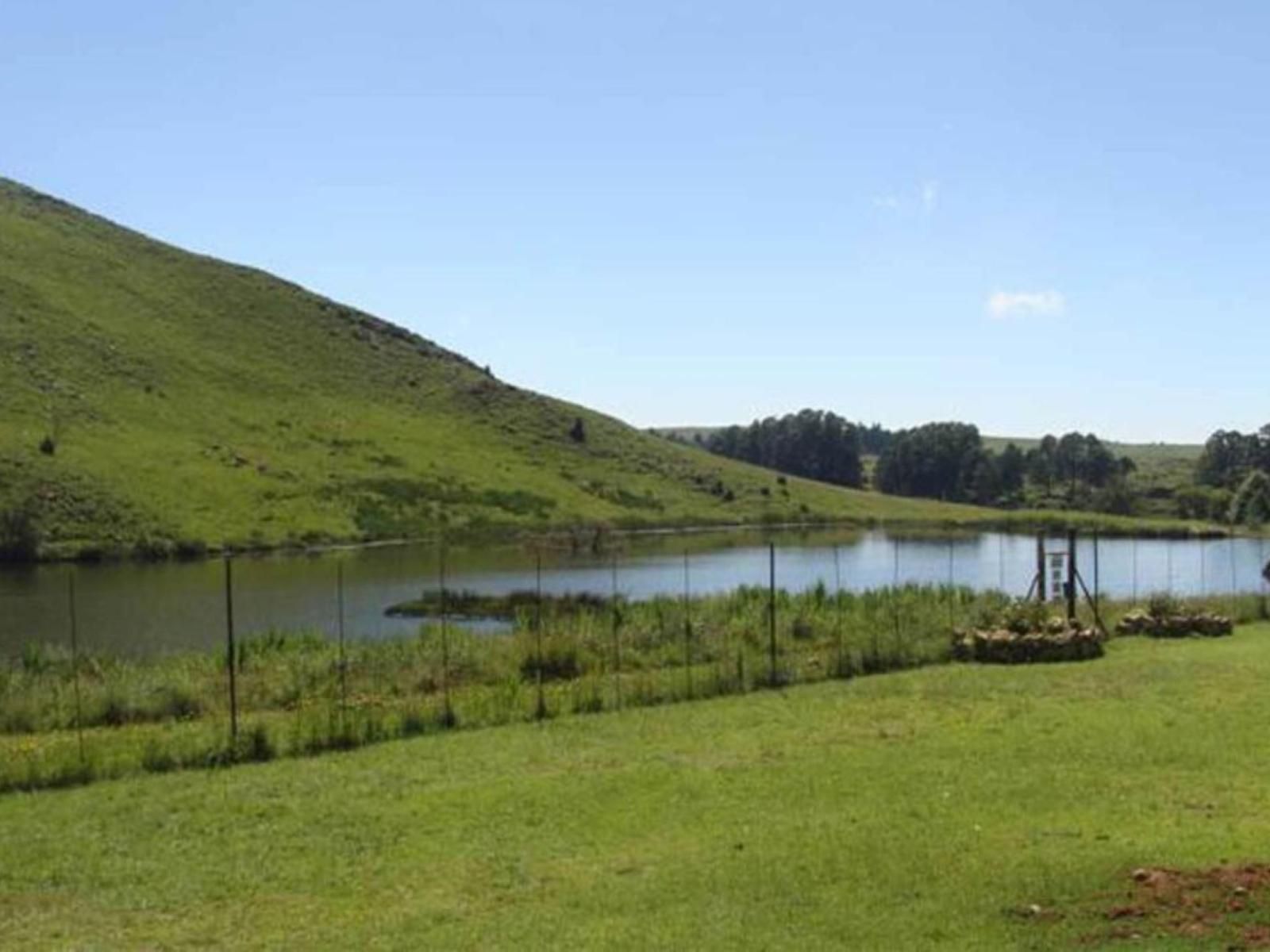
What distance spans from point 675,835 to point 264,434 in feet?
315

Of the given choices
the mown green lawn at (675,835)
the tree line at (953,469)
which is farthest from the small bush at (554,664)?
the tree line at (953,469)

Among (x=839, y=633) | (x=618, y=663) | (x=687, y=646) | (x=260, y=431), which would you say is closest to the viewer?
(x=618, y=663)

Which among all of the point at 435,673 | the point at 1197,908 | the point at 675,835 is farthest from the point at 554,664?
the point at 1197,908

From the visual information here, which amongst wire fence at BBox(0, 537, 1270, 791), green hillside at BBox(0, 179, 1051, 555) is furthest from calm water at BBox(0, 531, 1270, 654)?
green hillside at BBox(0, 179, 1051, 555)

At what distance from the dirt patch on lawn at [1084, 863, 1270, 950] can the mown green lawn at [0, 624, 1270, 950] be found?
129mm

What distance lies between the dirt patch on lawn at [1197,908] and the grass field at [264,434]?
2785 inches

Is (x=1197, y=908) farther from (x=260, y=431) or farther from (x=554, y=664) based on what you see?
(x=260, y=431)

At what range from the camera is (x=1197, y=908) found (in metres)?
10.7

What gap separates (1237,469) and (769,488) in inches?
3132

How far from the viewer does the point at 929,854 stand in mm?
13352

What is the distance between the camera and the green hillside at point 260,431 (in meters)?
83.9

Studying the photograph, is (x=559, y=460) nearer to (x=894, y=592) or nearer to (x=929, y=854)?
(x=894, y=592)

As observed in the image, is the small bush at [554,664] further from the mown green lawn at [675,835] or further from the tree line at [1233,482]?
the tree line at [1233,482]

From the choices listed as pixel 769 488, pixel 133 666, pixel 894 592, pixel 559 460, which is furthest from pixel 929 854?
pixel 769 488
